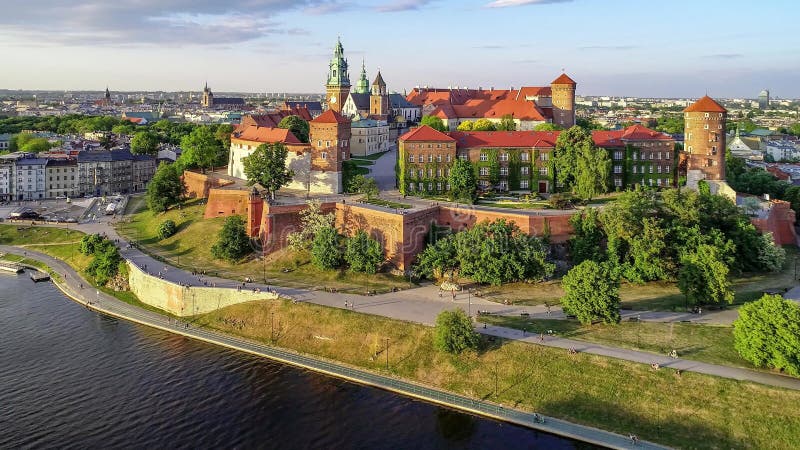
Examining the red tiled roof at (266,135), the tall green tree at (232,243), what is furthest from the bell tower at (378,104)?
the tall green tree at (232,243)

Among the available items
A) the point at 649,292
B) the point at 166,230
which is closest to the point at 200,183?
the point at 166,230

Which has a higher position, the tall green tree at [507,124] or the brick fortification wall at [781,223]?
the tall green tree at [507,124]

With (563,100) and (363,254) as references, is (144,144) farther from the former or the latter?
(363,254)

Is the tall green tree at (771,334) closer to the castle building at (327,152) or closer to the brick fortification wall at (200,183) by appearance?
the castle building at (327,152)

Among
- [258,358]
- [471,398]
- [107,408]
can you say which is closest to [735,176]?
[471,398]

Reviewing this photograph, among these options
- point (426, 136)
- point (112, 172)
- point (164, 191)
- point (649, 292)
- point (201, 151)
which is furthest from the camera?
point (112, 172)

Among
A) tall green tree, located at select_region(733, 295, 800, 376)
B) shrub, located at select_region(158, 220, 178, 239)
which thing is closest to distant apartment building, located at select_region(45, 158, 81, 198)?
shrub, located at select_region(158, 220, 178, 239)
